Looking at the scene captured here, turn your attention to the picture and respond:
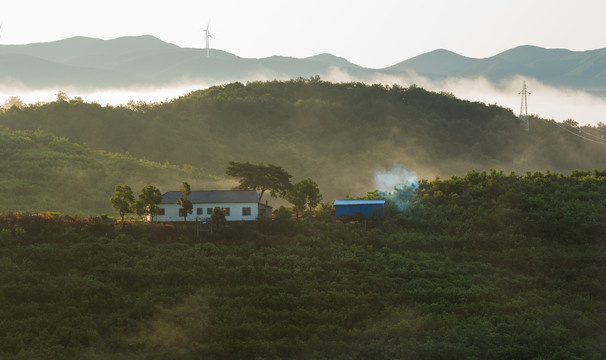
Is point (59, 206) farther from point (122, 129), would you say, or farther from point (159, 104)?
point (159, 104)

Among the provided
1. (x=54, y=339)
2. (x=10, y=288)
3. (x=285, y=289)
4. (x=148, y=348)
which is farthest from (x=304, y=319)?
(x=10, y=288)

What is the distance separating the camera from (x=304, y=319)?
43.9m

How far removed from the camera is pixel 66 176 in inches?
3760

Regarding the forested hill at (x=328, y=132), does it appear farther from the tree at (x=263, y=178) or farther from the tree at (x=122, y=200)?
the tree at (x=122, y=200)

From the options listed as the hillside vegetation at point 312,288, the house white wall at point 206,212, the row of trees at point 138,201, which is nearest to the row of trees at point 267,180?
the hillside vegetation at point 312,288

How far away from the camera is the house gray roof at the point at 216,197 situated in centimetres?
5922

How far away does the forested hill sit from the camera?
137 meters

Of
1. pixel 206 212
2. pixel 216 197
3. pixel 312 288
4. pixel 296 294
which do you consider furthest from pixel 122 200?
pixel 312 288

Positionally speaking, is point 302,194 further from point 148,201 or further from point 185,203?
point 148,201

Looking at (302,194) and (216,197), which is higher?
(302,194)

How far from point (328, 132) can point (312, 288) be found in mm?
111339

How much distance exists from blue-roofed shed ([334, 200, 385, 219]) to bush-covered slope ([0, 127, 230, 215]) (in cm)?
3771

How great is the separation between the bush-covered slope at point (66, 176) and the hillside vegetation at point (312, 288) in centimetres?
3273

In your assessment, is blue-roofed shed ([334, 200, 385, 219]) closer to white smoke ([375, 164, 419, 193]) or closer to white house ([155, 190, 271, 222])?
white house ([155, 190, 271, 222])
